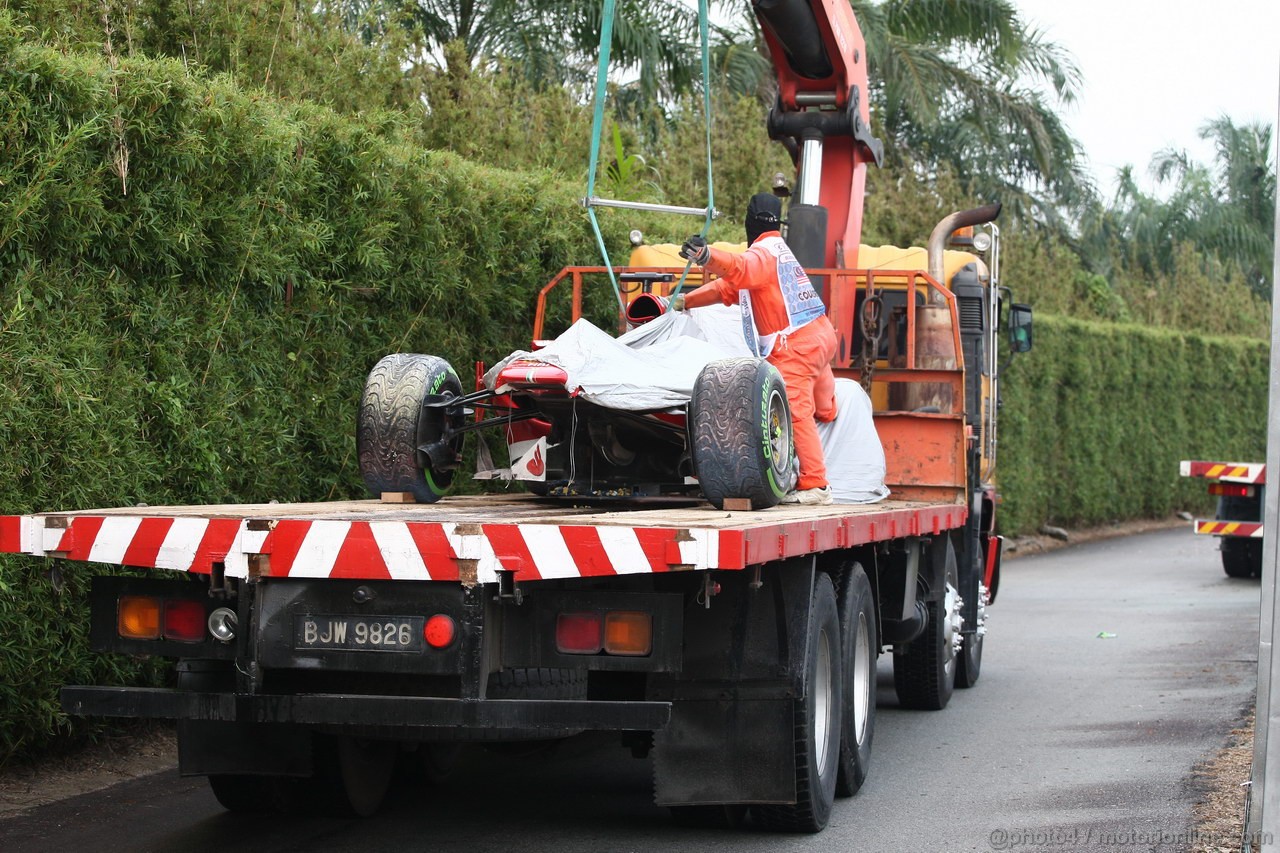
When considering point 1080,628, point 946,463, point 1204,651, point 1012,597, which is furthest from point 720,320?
point 1012,597

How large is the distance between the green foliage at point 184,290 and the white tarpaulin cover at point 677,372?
1294 millimetres

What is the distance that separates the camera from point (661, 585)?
5.53m

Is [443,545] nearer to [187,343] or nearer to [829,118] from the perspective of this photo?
[187,343]

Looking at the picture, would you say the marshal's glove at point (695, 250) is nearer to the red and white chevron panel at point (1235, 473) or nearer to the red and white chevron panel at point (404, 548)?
the red and white chevron panel at point (404, 548)

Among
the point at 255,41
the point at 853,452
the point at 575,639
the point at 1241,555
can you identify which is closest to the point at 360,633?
the point at 575,639

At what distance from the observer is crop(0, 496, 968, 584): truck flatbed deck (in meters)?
4.98

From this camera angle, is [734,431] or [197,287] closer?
[734,431]

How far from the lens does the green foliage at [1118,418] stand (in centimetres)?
2231

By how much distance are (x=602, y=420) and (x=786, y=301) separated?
1259 mm

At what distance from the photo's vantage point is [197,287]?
763 cm

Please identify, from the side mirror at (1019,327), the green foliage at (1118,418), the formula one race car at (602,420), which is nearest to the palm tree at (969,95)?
the green foliage at (1118,418)

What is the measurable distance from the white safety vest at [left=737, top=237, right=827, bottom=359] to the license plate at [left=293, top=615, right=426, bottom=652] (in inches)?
132

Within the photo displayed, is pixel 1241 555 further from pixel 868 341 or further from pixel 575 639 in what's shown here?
pixel 575 639

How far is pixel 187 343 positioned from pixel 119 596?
218cm
